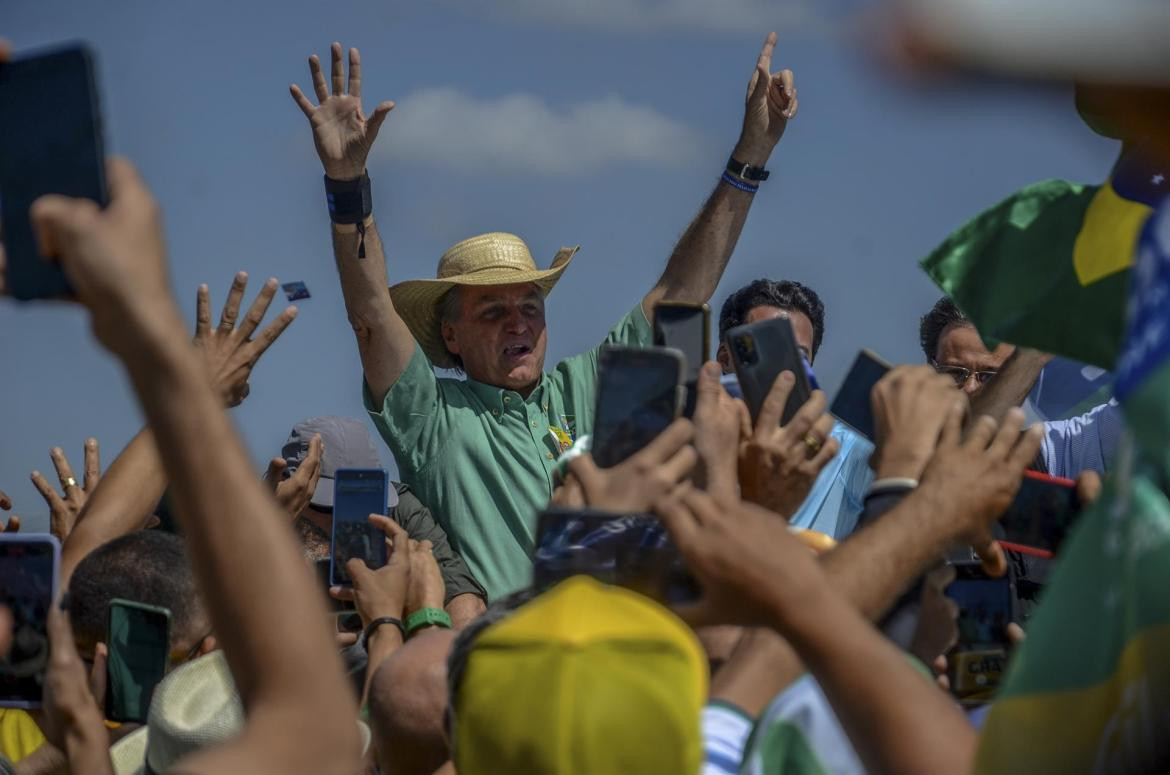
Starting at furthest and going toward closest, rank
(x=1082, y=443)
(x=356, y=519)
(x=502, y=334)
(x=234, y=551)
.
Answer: (x=502, y=334), (x=1082, y=443), (x=356, y=519), (x=234, y=551)

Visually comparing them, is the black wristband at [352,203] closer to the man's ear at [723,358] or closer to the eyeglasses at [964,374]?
the man's ear at [723,358]

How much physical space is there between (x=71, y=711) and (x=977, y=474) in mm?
1856

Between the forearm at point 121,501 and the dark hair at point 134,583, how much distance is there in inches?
8.6

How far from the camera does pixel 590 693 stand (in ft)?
6.36

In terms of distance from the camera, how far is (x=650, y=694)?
195 centimetres

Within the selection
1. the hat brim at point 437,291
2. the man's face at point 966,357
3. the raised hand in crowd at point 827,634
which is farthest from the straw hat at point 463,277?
the raised hand in crowd at point 827,634

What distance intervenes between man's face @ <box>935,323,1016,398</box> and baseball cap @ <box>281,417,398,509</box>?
2.25m

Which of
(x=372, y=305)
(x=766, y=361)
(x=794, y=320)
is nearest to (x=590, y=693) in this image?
(x=766, y=361)

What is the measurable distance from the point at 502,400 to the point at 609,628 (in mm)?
3490

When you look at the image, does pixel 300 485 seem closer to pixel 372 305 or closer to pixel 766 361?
pixel 372 305

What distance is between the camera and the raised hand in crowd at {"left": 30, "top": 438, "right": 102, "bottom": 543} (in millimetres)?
5160

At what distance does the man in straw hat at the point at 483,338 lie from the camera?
5191 millimetres

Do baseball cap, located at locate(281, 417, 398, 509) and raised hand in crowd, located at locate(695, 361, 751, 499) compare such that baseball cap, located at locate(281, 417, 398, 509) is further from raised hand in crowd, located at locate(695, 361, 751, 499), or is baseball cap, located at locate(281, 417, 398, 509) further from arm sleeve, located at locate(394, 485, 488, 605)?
raised hand in crowd, located at locate(695, 361, 751, 499)

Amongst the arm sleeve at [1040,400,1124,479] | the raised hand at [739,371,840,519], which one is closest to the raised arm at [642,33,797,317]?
the arm sleeve at [1040,400,1124,479]
